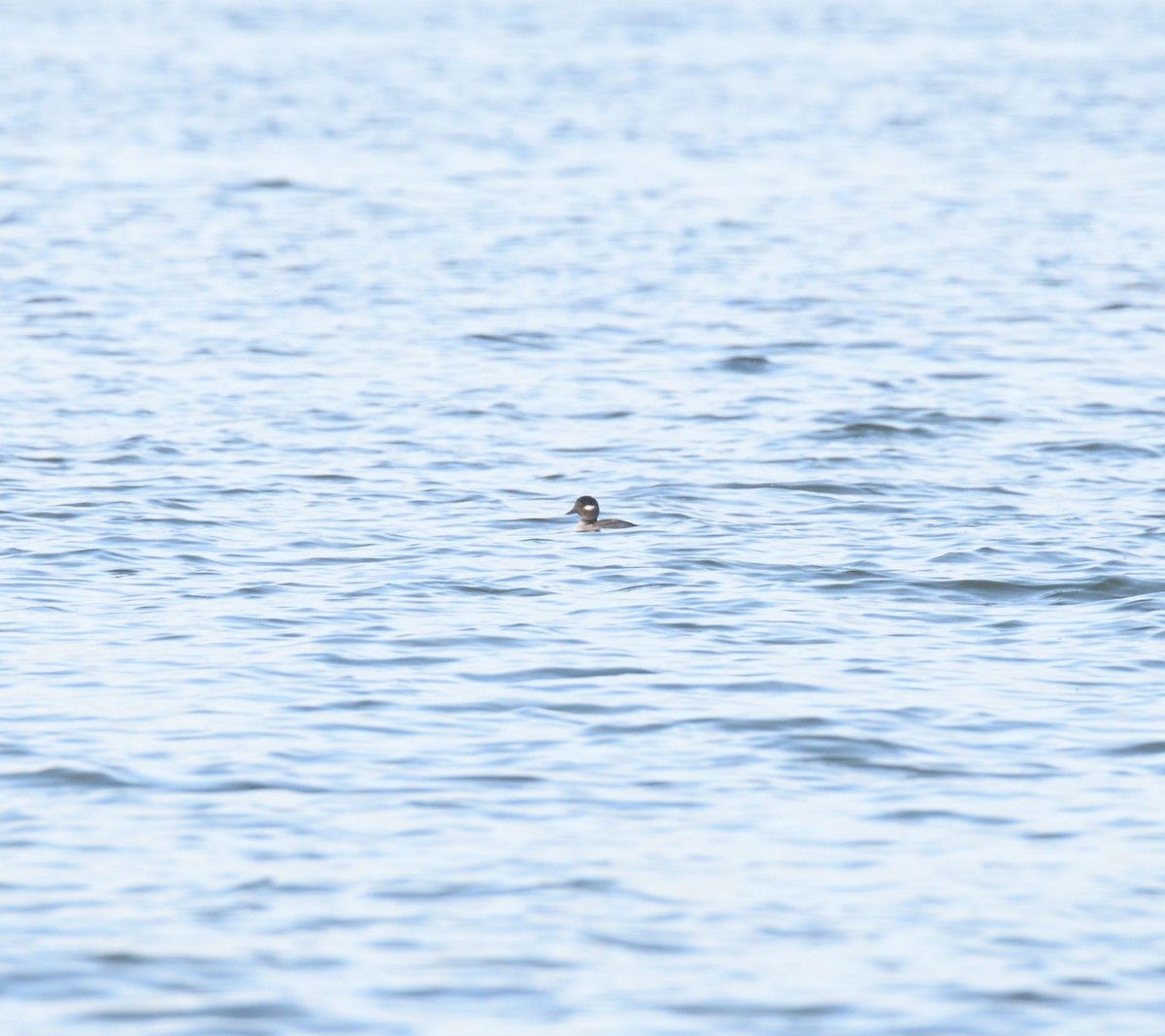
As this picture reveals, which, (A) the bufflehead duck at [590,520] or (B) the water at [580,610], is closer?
(B) the water at [580,610]

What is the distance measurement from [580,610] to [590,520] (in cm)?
208

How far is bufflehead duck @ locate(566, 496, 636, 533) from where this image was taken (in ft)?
52.7

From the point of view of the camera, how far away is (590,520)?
53.0 feet

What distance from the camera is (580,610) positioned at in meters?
14.2

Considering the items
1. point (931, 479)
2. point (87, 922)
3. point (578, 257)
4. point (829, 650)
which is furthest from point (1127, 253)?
point (87, 922)

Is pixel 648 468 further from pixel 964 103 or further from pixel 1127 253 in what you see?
pixel 964 103

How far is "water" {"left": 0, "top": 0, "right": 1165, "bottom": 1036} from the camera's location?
8.98 metres

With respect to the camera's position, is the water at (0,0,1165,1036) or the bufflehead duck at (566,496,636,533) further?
the bufflehead duck at (566,496,636,533)

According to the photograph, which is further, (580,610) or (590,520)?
(590,520)

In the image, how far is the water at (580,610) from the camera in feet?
29.5

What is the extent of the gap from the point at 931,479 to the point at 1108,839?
842 centimetres

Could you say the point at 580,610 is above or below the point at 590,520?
below

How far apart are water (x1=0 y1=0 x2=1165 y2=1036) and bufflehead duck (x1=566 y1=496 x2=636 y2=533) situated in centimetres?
12

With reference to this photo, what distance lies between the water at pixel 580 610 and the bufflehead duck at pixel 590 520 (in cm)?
12
